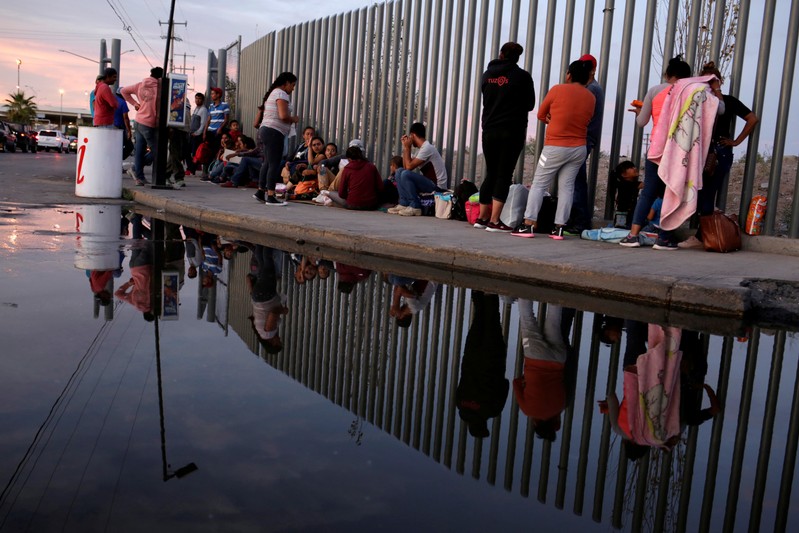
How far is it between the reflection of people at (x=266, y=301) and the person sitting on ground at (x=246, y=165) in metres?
9.36

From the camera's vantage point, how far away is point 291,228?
29.4 feet

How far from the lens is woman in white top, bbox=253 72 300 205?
11.6m

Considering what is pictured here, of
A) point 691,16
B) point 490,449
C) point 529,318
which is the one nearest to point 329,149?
point 691,16

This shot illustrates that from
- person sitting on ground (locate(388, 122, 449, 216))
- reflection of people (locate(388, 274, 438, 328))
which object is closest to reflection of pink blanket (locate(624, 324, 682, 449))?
reflection of people (locate(388, 274, 438, 328))

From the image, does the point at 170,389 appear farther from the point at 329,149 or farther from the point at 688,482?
the point at 329,149

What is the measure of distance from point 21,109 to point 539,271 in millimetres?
128972

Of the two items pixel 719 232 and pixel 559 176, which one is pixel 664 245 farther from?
pixel 559 176

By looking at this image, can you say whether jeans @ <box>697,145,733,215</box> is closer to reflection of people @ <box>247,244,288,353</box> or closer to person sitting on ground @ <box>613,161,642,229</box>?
person sitting on ground @ <box>613,161,642,229</box>

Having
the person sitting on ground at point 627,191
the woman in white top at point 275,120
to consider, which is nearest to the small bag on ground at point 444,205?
the woman in white top at point 275,120

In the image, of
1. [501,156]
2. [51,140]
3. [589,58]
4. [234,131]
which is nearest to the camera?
[589,58]

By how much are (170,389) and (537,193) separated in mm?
6305

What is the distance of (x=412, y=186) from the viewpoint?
38.2 feet

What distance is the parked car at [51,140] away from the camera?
2231 inches

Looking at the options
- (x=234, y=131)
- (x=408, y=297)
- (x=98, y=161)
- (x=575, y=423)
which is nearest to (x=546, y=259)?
(x=408, y=297)
